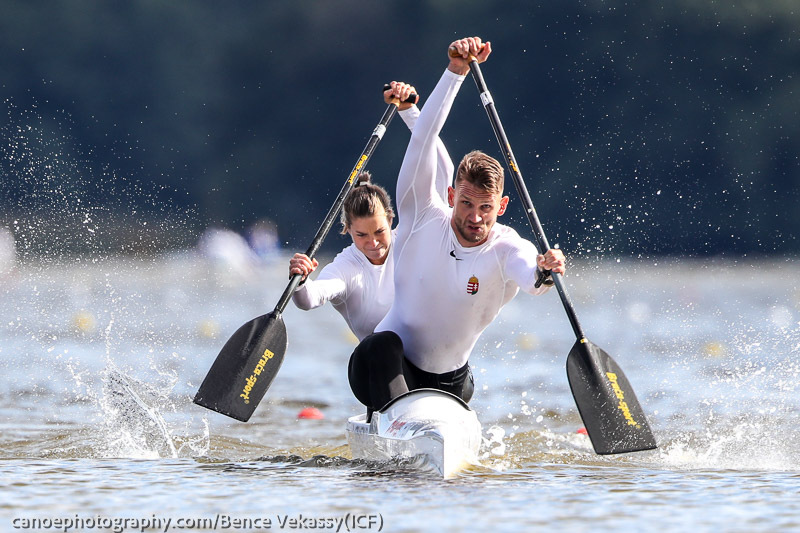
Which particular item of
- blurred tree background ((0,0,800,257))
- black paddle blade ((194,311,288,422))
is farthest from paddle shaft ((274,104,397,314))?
blurred tree background ((0,0,800,257))

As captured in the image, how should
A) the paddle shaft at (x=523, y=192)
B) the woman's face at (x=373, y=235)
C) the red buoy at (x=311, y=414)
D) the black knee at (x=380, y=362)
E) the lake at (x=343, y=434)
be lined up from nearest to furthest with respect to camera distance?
the lake at (x=343, y=434) < the black knee at (x=380, y=362) < the paddle shaft at (x=523, y=192) < the woman's face at (x=373, y=235) < the red buoy at (x=311, y=414)

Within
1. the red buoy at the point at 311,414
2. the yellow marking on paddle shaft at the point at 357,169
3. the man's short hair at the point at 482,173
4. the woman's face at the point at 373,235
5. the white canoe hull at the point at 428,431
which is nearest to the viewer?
the white canoe hull at the point at 428,431

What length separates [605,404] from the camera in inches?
229

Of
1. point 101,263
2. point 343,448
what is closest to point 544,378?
point 343,448

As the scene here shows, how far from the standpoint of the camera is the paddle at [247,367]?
6.16 metres

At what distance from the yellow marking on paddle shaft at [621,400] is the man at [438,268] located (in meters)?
0.69

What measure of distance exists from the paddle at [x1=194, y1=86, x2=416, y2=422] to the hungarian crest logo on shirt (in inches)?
41.6

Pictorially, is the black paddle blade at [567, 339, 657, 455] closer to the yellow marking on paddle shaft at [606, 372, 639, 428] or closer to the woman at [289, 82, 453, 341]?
the yellow marking on paddle shaft at [606, 372, 639, 428]

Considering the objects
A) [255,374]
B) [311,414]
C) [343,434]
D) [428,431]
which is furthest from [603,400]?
[311,414]

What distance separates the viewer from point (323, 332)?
1556cm

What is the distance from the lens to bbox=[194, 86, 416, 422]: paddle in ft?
20.2

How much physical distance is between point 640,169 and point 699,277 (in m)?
9.26

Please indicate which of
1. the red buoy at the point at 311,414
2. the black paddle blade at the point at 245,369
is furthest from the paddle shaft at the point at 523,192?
the red buoy at the point at 311,414

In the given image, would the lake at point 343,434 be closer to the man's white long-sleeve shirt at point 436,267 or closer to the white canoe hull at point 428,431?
the white canoe hull at point 428,431
